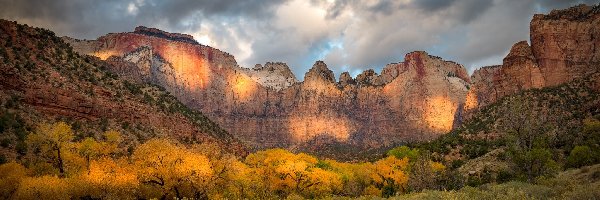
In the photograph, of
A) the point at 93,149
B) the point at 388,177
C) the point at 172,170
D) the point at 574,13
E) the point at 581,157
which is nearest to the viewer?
the point at 172,170

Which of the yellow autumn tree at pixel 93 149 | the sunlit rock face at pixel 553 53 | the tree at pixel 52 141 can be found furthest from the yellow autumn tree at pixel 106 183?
the sunlit rock face at pixel 553 53

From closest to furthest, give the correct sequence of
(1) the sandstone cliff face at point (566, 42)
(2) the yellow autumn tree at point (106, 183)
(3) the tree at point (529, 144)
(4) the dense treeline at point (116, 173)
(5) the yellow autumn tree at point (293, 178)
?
(4) the dense treeline at point (116, 173), (2) the yellow autumn tree at point (106, 183), (3) the tree at point (529, 144), (5) the yellow autumn tree at point (293, 178), (1) the sandstone cliff face at point (566, 42)

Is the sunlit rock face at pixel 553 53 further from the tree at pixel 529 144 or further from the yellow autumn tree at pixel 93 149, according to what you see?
the yellow autumn tree at pixel 93 149

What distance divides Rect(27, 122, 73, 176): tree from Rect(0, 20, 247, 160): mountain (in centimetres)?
314

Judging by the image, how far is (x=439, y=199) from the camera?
95.1 feet

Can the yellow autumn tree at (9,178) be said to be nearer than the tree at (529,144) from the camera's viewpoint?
Yes

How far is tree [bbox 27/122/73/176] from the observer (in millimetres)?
43438

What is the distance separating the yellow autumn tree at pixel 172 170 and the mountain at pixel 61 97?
13.5 metres

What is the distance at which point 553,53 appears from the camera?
10862 cm

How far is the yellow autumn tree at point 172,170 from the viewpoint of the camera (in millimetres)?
43000

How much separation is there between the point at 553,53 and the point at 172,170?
99885mm

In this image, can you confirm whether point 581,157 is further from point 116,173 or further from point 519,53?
point 519,53

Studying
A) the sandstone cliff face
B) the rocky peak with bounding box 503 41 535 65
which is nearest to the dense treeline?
the rocky peak with bounding box 503 41 535 65

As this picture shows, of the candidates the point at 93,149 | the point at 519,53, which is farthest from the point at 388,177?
the point at 519,53
